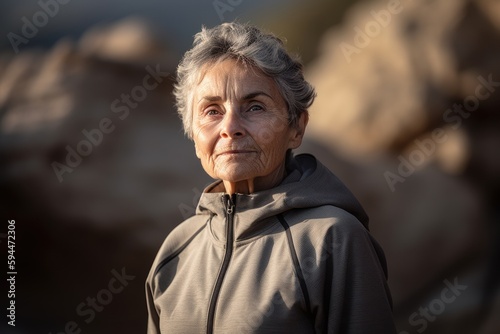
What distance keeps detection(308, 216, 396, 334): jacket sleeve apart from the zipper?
32 centimetres

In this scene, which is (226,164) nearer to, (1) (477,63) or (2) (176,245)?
(2) (176,245)

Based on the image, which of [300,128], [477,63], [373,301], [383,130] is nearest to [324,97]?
[383,130]

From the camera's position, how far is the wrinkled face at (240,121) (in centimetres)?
209

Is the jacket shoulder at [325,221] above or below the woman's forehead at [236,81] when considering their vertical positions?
below

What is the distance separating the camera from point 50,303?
4.61m

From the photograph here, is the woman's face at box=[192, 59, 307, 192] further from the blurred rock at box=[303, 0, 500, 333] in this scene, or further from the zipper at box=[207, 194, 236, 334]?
the blurred rock at box=[303, 0, 500, 333]

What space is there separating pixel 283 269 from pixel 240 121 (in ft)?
1.71

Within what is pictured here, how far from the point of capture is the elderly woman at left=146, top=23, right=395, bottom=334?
190 cm

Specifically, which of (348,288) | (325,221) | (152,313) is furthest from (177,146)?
(348,288)

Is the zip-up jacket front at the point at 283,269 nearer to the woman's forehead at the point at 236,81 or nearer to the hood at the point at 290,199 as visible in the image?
the hood at the point at 290,199

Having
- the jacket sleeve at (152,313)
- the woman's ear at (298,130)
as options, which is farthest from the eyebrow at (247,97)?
the jacket sleeve at (152,313)

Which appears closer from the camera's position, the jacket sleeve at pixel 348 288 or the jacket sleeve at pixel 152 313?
the jacket sleeve at pixel 348 288

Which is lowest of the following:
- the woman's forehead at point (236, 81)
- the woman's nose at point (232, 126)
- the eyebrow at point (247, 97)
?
the woman's nose at point (232, 126)

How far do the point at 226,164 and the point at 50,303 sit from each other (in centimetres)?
304
